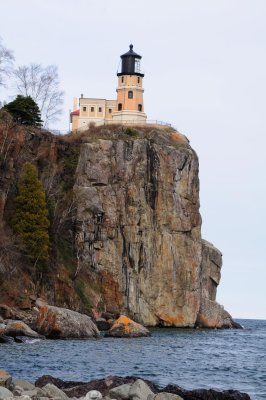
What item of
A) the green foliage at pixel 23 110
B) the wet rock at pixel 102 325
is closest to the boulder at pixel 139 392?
the wet rock at pixel 102 325

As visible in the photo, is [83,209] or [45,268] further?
[83,209]

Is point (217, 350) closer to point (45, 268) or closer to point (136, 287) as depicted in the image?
point (45, 268)

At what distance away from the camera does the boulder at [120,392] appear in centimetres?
2683

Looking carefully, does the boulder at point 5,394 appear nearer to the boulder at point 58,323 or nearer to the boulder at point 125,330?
the boulder at point 58,323

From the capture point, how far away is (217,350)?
186 feet

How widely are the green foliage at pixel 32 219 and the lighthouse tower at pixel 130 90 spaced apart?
94.1ft

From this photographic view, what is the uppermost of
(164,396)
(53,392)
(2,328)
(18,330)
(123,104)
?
(123,104)

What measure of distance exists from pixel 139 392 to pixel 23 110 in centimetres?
5901

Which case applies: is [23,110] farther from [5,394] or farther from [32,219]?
[5,394]

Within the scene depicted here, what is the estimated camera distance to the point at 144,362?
4306 centimetres

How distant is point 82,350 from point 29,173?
27.7 meters

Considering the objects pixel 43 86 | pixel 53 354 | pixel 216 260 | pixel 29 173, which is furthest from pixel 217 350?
pixel 43 86

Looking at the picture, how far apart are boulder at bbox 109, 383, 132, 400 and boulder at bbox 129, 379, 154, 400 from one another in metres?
0.20

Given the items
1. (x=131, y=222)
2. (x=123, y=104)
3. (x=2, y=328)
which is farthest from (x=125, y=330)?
(x=123, y=104)
